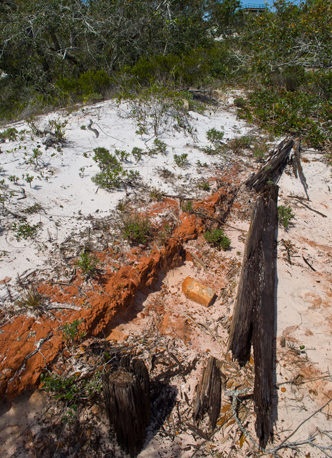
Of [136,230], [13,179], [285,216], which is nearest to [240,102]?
[285,216]

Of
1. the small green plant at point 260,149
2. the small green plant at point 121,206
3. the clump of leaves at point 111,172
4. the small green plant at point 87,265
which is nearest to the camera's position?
the small green plant at point 87,265

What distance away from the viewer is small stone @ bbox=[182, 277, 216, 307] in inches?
126

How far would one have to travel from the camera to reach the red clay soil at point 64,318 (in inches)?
86.8

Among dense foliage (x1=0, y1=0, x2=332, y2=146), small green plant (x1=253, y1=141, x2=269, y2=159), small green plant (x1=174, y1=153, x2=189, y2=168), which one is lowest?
small green plant (x1=174, y1=153, x2=189, y2=168)

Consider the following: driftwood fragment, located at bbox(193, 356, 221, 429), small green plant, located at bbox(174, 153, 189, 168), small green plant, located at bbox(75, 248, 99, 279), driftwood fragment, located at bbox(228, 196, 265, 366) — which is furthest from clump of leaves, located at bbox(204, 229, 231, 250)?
small green plant, located at bbox(174, 153, 189, 168)

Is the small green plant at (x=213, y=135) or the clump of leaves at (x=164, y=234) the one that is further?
the small green plant at (x=213, y=135)

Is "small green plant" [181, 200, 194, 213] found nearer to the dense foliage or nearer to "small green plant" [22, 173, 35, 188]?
"small green plant" [22, 173, 35, 188]

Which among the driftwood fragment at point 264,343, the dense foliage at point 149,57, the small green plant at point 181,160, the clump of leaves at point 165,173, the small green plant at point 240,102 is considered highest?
the dense foliage at point 149,57

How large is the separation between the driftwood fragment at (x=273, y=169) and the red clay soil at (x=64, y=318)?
2.16 metres

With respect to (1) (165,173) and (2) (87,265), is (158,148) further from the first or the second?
(2) (87,265)

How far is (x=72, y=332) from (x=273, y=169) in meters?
4.69

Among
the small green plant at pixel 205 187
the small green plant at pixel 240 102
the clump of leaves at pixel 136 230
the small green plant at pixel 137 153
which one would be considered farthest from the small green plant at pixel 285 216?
the small green plant at pixel 240 102

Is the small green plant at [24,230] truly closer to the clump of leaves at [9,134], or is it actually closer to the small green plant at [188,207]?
the small green plant at [188,207]

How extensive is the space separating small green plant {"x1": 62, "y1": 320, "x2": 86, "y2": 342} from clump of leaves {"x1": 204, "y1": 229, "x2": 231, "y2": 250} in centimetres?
209
